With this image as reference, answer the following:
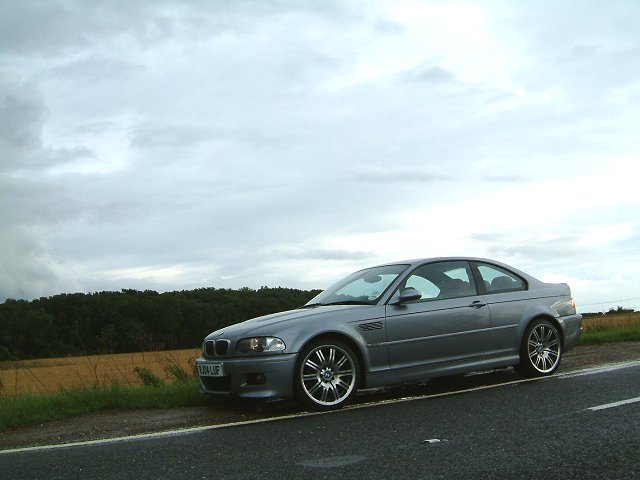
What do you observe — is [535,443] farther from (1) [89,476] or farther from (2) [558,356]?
(2) [558,356]

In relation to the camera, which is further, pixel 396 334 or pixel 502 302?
pixel 502 302

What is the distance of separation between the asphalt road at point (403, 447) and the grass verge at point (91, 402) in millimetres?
2214

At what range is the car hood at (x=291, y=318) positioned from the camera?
7.81 meters

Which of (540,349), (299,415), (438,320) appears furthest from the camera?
(540,349)

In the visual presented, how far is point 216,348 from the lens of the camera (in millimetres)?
8141

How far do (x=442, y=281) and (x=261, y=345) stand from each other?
2.57 metres

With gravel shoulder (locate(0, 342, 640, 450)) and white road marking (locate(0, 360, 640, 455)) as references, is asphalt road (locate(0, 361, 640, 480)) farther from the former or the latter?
gravel shoulder (locate(0, 342, 640, 450))

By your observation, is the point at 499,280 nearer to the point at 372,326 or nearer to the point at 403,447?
the point at 372,326

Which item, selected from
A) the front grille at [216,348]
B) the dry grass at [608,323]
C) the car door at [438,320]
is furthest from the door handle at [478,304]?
the dry grass at [608,323]

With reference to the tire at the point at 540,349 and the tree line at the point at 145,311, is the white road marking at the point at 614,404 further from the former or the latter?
the tree line at the point at 145,311

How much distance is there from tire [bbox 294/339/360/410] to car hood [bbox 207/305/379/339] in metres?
0.30

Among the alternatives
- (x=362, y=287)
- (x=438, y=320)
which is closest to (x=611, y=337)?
(x=438, y=320)

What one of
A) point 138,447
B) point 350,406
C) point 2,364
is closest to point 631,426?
point 350,406

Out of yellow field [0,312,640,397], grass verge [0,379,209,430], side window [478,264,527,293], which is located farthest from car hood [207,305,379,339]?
yellow field [0,312,640,397]
